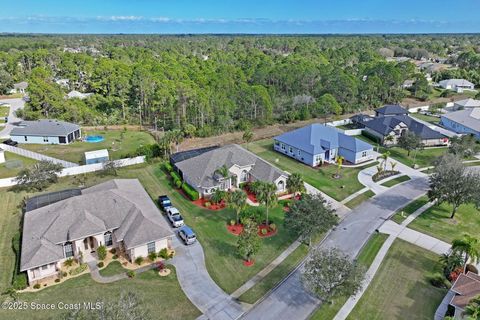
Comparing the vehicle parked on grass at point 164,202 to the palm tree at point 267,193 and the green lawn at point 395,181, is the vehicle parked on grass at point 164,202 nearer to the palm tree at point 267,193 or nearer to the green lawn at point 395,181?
the palm tree at point 267,193

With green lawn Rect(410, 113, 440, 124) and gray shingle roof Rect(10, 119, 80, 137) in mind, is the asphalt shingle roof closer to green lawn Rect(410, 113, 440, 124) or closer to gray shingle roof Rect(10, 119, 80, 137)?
green lawn Rect(410, 113, 440, 124)

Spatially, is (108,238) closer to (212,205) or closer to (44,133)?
(212,205)

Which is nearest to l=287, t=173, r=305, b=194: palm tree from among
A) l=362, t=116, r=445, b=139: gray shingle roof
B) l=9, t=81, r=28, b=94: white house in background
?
l=362, t=116, r=445, b=139: gray shingle roof

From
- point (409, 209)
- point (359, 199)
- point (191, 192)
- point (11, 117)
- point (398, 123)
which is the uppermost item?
point (398, 123)

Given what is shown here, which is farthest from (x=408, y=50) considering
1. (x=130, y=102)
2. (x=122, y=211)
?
(x=122, y=211)

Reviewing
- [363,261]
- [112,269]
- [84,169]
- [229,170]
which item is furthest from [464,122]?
[84,169]

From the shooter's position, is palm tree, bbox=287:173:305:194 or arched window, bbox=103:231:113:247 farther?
palm tree, bbox=287:173:305:194
